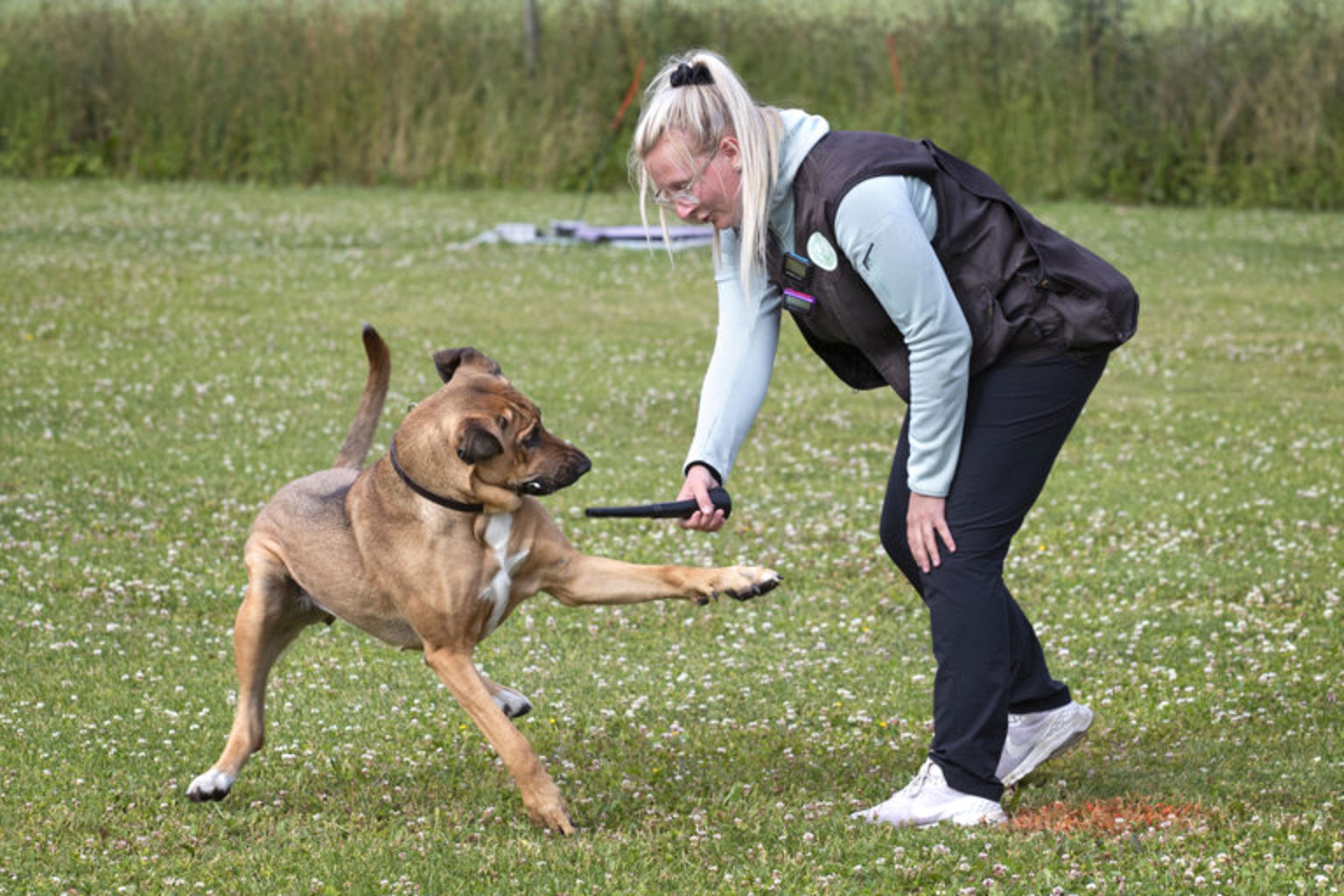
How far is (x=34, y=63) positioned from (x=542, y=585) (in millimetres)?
25695

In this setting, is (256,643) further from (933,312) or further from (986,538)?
(933,312)

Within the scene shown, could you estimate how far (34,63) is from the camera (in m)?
28.4

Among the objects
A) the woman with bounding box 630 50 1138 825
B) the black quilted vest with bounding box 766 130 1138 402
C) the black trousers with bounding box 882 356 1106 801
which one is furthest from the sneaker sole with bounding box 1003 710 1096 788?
the black quilted vest with bounding box 766 130 1138 402

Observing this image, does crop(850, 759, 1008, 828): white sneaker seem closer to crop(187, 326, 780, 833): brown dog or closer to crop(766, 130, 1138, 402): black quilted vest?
crop(187, 326, 780, 833): brown dog

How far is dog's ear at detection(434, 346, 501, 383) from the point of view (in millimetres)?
5945

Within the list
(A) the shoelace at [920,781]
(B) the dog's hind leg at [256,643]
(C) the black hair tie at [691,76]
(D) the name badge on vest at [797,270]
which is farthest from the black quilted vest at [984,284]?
(B) the dog's hind leg at [256,643]

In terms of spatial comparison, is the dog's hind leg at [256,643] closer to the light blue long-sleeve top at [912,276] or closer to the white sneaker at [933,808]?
the light blue long-sleeve top at [912,276]

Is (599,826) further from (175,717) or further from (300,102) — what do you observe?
(300,102)

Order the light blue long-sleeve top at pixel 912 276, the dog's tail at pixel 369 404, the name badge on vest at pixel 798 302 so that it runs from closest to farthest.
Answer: the light blue long-sleeve top at pixel 912 276 < the name badge on vest at pixel 798 302 < the dog's tail at pixel 369 404

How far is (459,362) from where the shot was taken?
600 centimetres

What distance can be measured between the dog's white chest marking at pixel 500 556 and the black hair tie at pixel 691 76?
1533 millimetres

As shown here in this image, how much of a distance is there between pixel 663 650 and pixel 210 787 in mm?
2470

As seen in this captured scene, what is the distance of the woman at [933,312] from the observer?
4.75m

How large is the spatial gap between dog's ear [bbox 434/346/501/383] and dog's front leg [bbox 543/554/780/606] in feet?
2.40
